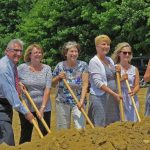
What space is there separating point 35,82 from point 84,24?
857 inches

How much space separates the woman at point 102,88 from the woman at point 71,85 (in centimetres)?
13

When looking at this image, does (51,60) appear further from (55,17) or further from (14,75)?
(14,75)

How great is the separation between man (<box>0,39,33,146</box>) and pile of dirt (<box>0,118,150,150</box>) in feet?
3.08

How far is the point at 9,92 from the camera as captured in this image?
6410mm

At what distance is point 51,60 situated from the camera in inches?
1141

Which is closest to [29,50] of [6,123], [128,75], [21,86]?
[21,86]

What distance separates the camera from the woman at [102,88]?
7621mm

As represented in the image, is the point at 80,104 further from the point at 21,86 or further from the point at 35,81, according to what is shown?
the point at 21,86

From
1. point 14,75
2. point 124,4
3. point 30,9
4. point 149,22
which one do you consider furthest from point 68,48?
point 30,9

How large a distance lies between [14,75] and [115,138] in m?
1.89

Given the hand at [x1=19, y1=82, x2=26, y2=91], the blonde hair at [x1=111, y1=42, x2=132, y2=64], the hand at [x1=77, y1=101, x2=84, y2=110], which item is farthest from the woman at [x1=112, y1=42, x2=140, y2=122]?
the hand at [x1=19, y1=82, x2=26, y2=91]

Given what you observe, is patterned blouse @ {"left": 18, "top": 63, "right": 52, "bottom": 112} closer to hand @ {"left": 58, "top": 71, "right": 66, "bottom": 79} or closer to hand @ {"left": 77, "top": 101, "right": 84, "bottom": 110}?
hand @ {"left": 58, "top": 71, "right": 66, "bottom": 79}

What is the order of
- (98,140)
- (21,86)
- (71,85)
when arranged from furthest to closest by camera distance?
(71,85) < (21,86) < (98,140)

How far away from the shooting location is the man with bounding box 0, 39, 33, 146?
6.42 meters
